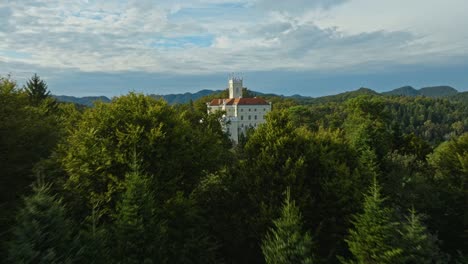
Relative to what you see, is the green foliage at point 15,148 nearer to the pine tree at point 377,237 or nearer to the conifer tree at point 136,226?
the conifer tree at point 136,226

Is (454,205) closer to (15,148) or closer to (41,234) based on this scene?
(41,234)

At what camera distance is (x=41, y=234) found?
43.3 ft

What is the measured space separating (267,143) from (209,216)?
6417 millimetres

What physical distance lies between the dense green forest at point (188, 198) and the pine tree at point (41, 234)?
0.13ft

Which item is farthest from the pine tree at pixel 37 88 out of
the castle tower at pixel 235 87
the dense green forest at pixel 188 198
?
the castle tower at pixel 235 87

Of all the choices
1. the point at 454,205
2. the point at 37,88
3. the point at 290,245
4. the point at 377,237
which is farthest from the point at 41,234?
the point at 37,88

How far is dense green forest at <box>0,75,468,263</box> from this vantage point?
1673 centimetres

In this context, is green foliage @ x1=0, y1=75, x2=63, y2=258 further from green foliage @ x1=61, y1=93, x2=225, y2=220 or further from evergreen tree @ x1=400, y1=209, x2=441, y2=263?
evergreen tree @ x1=400, y1=209, x2=441, y2=263

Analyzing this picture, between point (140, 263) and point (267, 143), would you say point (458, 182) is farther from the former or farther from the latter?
point (140, 263)

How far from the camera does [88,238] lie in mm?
15297

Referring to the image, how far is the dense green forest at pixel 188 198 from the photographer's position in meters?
16.7

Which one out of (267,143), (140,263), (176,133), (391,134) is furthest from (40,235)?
(391,134)

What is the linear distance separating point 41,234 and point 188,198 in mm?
10186

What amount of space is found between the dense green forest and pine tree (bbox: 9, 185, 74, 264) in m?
0.04
